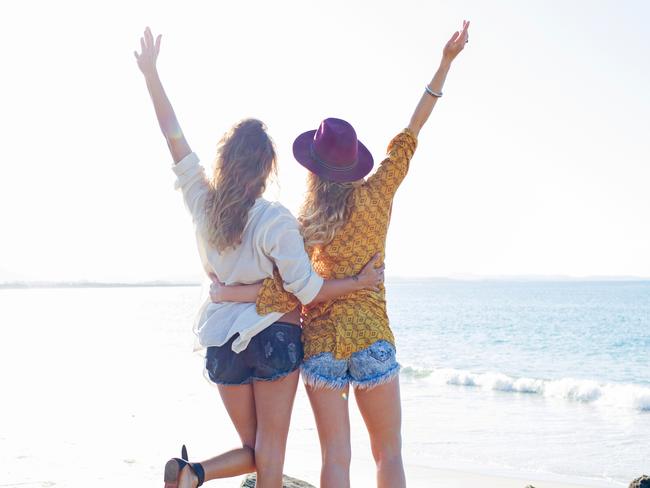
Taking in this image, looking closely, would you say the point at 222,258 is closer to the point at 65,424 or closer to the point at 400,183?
the point at 400,183

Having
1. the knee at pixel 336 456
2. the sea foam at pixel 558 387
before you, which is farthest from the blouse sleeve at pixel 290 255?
the sea foam at pixel 558 387

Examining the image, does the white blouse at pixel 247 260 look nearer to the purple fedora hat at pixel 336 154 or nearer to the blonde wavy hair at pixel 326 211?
the blonde wavy hair at pixel 326 211

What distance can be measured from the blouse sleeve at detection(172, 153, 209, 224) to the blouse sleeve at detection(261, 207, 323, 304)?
328 millimetres

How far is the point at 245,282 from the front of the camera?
329 centimetres

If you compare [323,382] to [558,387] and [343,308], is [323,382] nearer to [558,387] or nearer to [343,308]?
[343,308]

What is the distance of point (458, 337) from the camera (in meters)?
29.9

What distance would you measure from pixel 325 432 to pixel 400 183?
3.47 ft

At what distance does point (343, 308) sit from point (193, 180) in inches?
31.0

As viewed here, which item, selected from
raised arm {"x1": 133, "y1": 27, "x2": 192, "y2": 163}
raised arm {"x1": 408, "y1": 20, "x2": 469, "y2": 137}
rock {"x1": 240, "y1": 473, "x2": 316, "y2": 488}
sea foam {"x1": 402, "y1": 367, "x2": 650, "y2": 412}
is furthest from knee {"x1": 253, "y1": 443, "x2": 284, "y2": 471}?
sea foam {"x1": 402, "y1": 367, "x2": 650, "y2": 412}

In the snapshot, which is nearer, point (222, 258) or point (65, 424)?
point (222, 258)

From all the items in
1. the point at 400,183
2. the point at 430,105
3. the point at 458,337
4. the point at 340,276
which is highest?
the point at 430,105

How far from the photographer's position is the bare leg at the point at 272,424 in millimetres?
3287

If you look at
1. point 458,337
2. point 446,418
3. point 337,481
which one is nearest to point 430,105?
point 337,481

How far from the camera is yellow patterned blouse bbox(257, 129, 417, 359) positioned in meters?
3.24
